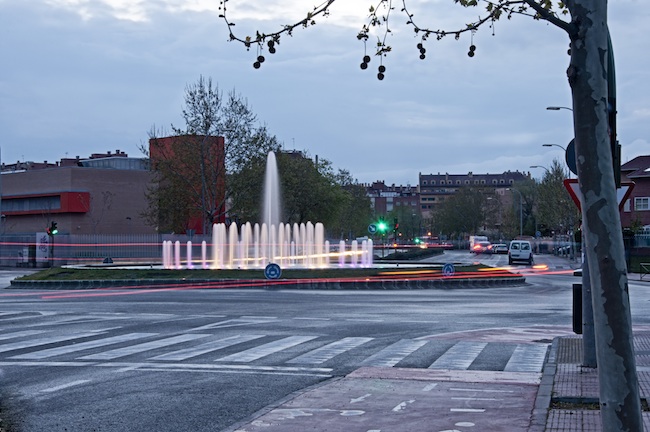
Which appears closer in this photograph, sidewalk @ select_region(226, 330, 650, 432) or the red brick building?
sidewalk @ select_region(226, 330, 650, 432)

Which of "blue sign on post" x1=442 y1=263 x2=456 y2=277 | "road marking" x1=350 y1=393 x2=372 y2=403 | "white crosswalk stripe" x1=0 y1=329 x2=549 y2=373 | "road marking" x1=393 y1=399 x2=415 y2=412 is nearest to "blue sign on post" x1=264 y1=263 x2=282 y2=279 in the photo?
"blue sign on post" x1=442 y1=263 x2=456 y2=277

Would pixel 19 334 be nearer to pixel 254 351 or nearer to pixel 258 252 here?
pixel 254 351

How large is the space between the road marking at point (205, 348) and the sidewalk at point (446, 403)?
10.7ft

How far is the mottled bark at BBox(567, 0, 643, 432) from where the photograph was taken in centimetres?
497

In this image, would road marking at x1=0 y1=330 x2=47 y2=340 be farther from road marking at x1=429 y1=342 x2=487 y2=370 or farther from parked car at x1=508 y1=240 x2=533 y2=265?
parked car at x1=508 y1=240 x2=533 y2=265

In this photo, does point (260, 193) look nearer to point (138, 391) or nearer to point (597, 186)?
point (138, 391)

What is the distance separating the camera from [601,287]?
5.00 m

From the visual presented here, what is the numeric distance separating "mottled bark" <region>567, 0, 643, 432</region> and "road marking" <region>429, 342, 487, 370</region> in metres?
7.68

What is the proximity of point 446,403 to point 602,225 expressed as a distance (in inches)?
200

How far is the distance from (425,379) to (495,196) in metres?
142

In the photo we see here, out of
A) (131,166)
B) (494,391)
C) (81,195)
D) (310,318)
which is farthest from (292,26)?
(131,166)

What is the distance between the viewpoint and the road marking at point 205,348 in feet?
45.5

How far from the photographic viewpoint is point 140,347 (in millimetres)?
15164

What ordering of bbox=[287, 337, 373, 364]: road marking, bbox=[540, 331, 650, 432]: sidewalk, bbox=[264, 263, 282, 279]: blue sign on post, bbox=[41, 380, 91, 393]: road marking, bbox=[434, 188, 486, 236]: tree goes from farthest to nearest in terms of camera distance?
1. bbox=[434, 188, 486, 236]: tree
2. bbox=[264, 263, 282, 279]: blue sign on post
3. bbox=[287, 337, 373, 364]: road marking
4. bbox=[41, 380, 91, 393]: road marking
5. bbox=[540, 331, 650, 432]: sidewalk
